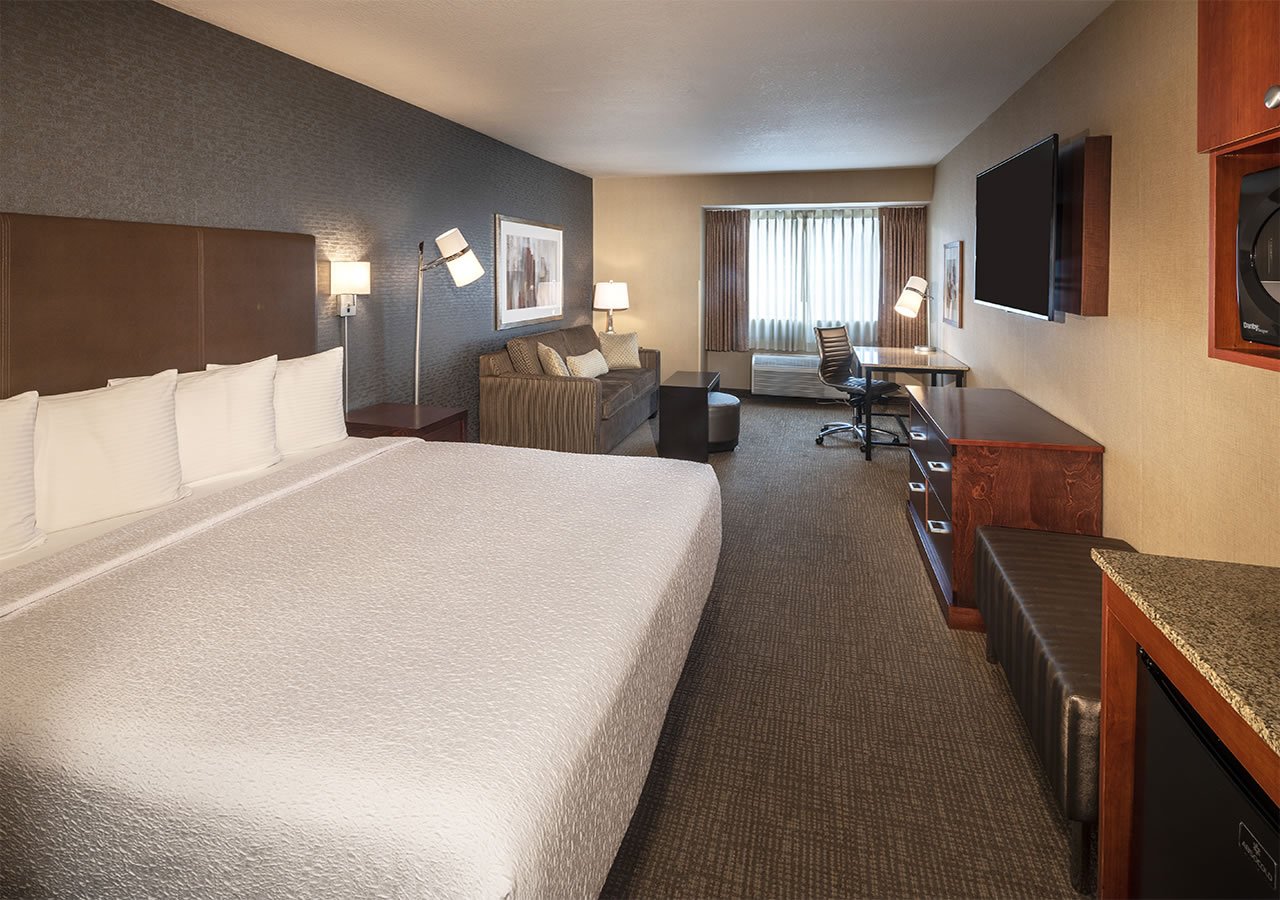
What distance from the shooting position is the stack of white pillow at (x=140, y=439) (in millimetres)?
2205

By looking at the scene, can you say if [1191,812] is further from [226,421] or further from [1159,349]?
[226,421]

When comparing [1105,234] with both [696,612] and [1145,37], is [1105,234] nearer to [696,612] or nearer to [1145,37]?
[1145,37]

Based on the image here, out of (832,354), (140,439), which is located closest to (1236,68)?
(140,439)

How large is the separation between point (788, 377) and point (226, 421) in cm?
674

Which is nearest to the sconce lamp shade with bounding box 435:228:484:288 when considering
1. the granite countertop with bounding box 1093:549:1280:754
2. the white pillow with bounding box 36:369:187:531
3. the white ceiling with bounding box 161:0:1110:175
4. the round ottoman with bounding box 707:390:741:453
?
the white ceiling with bounding box 161:0:1110:175

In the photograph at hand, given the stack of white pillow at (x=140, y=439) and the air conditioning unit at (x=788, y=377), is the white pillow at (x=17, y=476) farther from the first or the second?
the air conditioning unit at (x=788, y=377)

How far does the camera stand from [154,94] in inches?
126

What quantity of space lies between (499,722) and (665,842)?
85 cm

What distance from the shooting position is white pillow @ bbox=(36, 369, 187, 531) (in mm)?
2357

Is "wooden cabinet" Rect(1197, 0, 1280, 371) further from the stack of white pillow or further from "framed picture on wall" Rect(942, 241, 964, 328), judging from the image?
"framed picture on wall" Rect(942, 241, 964, 328)

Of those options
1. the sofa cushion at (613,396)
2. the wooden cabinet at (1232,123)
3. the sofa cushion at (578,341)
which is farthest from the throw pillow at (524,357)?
the wooden cabinet at (1232,123)

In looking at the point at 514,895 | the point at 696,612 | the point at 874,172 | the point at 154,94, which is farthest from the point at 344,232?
the point at 874,172

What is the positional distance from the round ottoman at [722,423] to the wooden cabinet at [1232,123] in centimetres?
473

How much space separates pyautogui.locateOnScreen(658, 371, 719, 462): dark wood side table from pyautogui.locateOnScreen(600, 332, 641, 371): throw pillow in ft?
6.06
